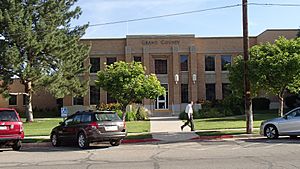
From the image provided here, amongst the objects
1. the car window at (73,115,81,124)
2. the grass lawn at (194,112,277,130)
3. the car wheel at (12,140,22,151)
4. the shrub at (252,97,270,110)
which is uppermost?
the shrub at (252,97,270,110)

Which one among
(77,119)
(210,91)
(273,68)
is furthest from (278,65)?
(210,91)

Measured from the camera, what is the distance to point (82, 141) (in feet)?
57.2

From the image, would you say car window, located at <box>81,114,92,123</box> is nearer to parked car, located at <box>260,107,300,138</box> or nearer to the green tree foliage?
parked car, located at <box>260,107,300,138</box>

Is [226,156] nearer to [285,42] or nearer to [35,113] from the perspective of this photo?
[285,42]

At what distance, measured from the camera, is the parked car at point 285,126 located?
1858cm

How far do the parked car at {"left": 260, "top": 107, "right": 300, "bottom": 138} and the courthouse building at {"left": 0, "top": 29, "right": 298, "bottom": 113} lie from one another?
84.0 ft

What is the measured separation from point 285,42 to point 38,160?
1468 centimetres

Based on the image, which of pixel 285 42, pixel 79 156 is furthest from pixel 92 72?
pixel 79 156

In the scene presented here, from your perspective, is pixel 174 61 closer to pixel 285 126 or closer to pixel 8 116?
pixel 285 126

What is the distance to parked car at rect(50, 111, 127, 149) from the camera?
669 inches

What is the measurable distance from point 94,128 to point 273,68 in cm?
955

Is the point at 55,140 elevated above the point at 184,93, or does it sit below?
below

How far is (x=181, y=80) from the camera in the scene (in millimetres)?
46156

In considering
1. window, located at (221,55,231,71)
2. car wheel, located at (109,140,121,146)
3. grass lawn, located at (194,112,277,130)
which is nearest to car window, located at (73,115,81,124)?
car wheel, located at (109,140,121,146)
